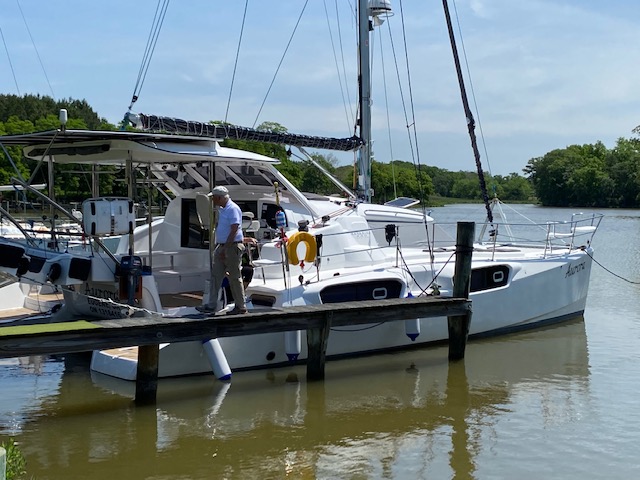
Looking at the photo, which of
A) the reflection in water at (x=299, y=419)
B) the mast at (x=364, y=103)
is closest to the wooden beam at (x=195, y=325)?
the reflection in water at (x=299, y=419)

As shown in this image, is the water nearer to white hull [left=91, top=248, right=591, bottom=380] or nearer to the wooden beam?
white hull [left=91, top=248, right=591, bottom=380]

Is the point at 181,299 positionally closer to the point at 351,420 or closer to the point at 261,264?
the point at 261,264

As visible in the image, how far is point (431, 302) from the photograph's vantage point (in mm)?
12617

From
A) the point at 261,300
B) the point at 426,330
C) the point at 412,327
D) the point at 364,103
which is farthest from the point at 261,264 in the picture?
the point at 364,103

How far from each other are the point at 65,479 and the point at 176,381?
333 centimetres

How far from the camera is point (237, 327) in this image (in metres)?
10.8

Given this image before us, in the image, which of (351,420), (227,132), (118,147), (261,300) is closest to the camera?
(351,420)

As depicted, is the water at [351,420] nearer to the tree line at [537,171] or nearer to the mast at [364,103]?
the mast at [364,103]

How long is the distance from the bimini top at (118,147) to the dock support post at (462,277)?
3622mm

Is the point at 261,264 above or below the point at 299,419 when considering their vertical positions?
above

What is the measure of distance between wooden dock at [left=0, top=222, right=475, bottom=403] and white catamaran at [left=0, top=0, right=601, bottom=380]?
1.66 feet

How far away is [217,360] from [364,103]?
8.26 meters

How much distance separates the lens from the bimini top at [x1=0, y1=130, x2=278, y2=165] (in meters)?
11.1

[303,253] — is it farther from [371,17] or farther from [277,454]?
[371,17]
